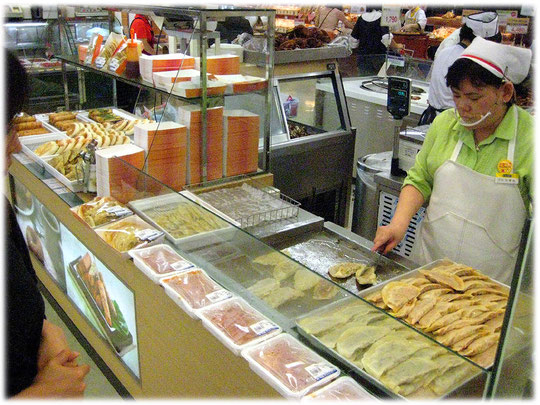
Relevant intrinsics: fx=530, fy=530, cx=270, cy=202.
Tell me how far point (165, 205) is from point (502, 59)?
1494 mm

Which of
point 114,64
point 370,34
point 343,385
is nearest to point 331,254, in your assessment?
point 343,385

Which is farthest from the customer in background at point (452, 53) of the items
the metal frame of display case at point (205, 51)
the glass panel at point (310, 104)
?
the metal frame of display case at point (205, 51)

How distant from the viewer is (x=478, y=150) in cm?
225

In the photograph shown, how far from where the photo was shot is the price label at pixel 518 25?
6.12 meters

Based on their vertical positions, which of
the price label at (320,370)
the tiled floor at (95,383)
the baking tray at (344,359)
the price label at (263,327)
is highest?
the baking tray at (344,359)

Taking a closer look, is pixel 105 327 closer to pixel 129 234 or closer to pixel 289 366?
pixel 129 234

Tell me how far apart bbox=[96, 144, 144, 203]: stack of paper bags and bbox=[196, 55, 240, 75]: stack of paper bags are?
0.54m

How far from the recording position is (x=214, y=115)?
8.77 ft

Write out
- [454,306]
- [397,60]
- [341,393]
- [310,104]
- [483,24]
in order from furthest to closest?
[397,60] < [310,104] < [483,24] < [454,306] < [341,393]

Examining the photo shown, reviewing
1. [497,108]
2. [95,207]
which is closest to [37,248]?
[95,207]

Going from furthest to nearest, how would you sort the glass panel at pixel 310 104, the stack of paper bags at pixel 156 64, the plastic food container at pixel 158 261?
the glass panel at pixel 310 104, the stack of paper bags at pixel 156 64, the plastic food container at pixel 158 261

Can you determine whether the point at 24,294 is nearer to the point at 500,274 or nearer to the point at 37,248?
the point at 500,274

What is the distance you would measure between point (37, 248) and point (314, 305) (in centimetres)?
238

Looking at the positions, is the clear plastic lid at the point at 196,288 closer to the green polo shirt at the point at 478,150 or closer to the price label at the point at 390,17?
the green polo shirt at the point at 478,150
